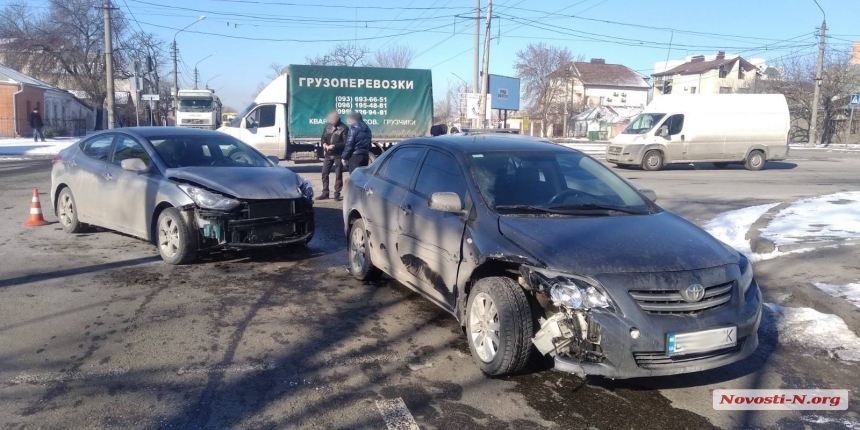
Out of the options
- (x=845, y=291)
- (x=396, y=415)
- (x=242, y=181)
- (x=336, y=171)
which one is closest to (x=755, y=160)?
(x=336, y=171)

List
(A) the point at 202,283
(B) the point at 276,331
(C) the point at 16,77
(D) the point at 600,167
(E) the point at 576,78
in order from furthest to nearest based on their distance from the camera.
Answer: (E) the point at 576,78 < (C) the point at 16,77 < (A) the point at 202,283 < (D) the point at 600,167 < (B) the point at 276,331

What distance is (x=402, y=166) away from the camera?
20.9 feet

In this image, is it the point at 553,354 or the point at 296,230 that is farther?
the point at 296,230

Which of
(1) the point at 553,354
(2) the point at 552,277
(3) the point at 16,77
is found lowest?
(1) the point at 553,354

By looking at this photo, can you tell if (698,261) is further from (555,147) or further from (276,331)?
(276,331)

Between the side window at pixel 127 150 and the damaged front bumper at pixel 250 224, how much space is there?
1.44 m

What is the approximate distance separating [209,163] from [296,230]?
56.4 inches

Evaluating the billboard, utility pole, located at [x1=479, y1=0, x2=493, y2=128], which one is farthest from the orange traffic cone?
the billboard

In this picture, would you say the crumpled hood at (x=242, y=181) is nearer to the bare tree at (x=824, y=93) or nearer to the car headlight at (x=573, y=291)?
the car headlight at (x=573, y=291)

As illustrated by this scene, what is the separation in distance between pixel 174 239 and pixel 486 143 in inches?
151

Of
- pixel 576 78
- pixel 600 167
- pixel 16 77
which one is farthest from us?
pixel 576 78

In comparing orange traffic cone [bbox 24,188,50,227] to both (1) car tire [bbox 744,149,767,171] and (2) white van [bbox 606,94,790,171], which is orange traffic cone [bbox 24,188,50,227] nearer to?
(2) white van [bbox 606,94,790,171]

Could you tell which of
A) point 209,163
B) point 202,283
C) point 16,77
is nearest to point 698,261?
point 202,283

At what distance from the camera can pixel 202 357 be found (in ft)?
15.7
